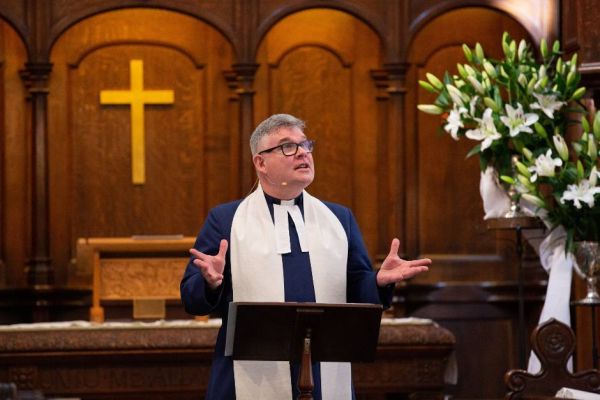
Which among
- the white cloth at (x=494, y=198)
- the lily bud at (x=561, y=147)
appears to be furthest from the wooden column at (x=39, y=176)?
the lily bud at (x=561, y=147)

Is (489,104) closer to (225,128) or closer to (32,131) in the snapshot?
(225,128)

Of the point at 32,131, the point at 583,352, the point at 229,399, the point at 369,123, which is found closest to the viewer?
the point at 229,399

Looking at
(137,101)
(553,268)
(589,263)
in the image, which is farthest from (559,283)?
(137,101)

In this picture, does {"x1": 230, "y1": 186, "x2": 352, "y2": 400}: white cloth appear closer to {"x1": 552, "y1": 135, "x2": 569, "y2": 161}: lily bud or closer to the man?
the man

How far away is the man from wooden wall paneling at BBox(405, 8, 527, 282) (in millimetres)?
5015

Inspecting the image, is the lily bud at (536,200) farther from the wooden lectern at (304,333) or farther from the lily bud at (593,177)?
the wooden lectern at (304,333)

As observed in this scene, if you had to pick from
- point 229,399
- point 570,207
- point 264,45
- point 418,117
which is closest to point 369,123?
point 418,117

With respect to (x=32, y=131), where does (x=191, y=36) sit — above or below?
above

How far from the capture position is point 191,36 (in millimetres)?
9758

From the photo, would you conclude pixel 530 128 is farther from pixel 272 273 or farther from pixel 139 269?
pixel 272 273

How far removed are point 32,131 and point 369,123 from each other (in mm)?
2563

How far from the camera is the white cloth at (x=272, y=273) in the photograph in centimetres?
466

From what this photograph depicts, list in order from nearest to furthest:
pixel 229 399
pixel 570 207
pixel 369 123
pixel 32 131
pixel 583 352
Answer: pixel 229 399, pixel 570 207, pixel 583 352, pixel 32 131, pixel 369 123

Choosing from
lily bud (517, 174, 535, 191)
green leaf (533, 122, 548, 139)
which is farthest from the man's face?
green leaf (533, 122, 548, 139)
